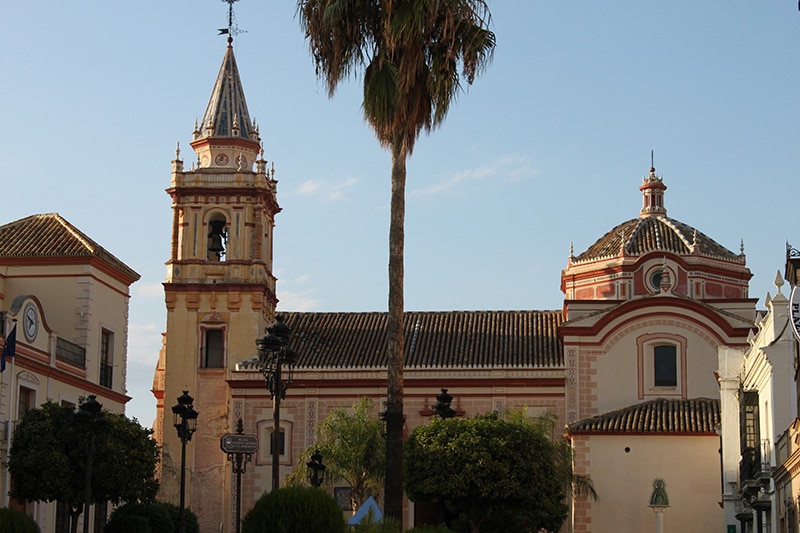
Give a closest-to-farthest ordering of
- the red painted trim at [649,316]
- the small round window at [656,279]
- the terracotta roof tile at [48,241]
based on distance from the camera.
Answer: the terracotta roof tile at [48,241], the red painted trim at [649,316], the small round window at [656,279]

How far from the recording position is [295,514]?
1902cm

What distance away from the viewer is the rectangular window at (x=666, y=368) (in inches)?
1823

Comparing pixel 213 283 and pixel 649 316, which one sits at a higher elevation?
pixel 213 283

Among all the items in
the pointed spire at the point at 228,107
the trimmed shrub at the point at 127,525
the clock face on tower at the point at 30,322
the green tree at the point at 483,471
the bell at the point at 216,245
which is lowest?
the trimmed shrub at the point at 127,525

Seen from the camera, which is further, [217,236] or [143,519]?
[217,236]

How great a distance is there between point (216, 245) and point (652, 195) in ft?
52.7

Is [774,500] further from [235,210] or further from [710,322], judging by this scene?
[235,210]

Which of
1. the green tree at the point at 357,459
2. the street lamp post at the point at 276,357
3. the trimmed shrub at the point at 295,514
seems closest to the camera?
the trimmed shrub at the point at 295,514

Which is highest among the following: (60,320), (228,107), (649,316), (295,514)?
(228,107)

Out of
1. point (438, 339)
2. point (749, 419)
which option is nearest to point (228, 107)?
point (438, 339)

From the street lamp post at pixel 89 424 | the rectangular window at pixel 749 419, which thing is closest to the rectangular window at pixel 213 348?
the rectangular window at pixel 749 419

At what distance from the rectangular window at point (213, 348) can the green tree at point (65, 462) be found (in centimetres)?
1791

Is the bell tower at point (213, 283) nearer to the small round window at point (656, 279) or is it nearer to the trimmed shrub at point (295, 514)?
the small round window at point (656, 279)

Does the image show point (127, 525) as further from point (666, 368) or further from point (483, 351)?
point (666, 368)
